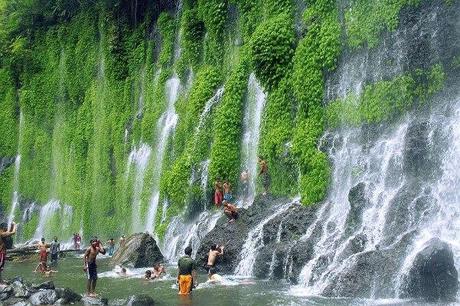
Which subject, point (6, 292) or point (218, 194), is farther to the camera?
point (218, 194)

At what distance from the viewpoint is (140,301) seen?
14781mm

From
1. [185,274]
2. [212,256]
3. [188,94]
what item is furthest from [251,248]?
[188,94]

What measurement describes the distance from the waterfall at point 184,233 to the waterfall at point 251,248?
2.82m

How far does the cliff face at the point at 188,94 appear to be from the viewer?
20953mm

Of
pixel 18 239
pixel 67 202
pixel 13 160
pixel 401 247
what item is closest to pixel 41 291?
pixel 401 247

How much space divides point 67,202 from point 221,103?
16.5 meters

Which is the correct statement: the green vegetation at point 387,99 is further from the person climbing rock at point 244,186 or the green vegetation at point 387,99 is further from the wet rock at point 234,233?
the person climbing rock at point 244,186

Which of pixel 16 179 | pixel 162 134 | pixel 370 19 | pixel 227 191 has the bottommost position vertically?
pixel 227 191

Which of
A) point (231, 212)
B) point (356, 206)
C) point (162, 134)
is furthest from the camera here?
point (162, 134)

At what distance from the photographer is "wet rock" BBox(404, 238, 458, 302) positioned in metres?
14.3

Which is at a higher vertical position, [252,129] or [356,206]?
[252,129]

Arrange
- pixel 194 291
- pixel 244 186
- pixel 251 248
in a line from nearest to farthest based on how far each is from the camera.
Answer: pixel 194 291 → pixel 251 248 → pixel 244 186

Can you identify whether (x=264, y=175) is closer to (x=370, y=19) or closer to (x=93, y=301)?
(x=370, y=19)

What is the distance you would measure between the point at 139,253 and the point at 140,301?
8113 mm
